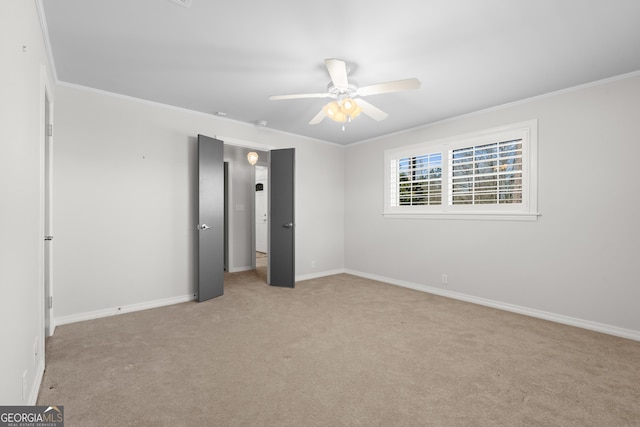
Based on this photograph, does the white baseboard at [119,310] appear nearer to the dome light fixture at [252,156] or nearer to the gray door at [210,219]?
the gray door at [210,219]

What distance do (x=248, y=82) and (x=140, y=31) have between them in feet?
3.42

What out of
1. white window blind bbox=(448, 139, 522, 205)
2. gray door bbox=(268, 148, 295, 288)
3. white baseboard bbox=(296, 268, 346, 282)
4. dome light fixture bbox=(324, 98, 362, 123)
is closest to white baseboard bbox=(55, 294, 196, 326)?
gray door bbox=(268, 148, 295, 288)

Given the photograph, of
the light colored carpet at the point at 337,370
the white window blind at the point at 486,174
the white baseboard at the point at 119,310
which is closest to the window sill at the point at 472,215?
the white window blind at the point at 486,174

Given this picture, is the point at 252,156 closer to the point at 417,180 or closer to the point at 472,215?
the point at 417,180

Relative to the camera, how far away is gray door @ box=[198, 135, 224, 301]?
3879 millimetres

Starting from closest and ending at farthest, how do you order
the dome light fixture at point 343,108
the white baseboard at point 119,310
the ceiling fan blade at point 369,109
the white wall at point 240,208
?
the dome light fixture at point 343,108 < the ceiling fan blade at point 369,109 < the white baseboard at point 119,310 < the white wall at point 240,208

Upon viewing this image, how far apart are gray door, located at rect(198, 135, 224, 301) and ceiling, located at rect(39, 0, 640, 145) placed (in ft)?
2.48

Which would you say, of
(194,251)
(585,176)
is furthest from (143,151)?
(585,176)

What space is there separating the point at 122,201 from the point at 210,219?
3.35ft

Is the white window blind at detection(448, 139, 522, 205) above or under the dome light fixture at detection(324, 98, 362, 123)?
under

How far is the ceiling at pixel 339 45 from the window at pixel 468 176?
0.58 meters

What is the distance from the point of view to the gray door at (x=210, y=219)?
3879mm

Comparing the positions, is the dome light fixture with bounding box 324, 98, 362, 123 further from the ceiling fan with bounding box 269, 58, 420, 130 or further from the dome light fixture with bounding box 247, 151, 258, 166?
the dome light fixture with bounding box 247, 151, 258, 166

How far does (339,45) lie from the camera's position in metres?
2.36
